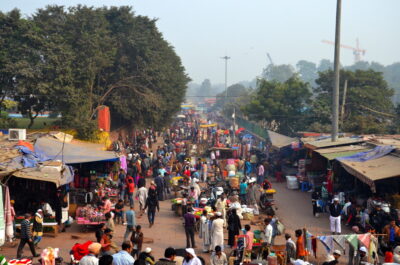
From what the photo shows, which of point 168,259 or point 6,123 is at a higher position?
point 6,123

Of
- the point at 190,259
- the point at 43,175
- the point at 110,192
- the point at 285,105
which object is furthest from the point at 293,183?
the point at 285,105

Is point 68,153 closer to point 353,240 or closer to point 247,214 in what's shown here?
point 247,214

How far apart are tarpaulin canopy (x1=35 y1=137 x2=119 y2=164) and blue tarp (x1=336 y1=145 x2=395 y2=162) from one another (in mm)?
8719

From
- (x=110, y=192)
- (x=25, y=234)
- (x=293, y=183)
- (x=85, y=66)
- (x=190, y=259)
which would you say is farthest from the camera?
(x=85, y=66)

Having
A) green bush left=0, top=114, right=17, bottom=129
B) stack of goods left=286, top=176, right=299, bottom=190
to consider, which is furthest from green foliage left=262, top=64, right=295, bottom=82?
stack of goods left=286, top=176, right=299, bottom=190

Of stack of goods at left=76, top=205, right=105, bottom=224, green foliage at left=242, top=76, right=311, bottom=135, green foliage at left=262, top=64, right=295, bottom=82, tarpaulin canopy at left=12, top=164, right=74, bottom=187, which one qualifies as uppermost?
green foliage at left=262, top=64, right=295, bottom=82

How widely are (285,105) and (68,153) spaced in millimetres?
23168

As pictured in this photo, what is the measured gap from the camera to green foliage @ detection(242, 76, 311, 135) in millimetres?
36875

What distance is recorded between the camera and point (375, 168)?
50.6 feet

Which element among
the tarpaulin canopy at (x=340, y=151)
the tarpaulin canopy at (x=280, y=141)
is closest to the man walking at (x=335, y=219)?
the tarpaulin canopy at (x=340, y=151)

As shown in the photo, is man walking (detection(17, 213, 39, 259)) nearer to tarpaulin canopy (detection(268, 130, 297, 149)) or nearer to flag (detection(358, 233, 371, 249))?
flag (detection(358, 233, 371, 249))

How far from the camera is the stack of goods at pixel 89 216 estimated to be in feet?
45.0

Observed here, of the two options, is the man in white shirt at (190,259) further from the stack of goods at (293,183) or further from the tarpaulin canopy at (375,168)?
the stack of goods at (293,183)

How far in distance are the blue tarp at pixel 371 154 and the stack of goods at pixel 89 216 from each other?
29.9 ft
